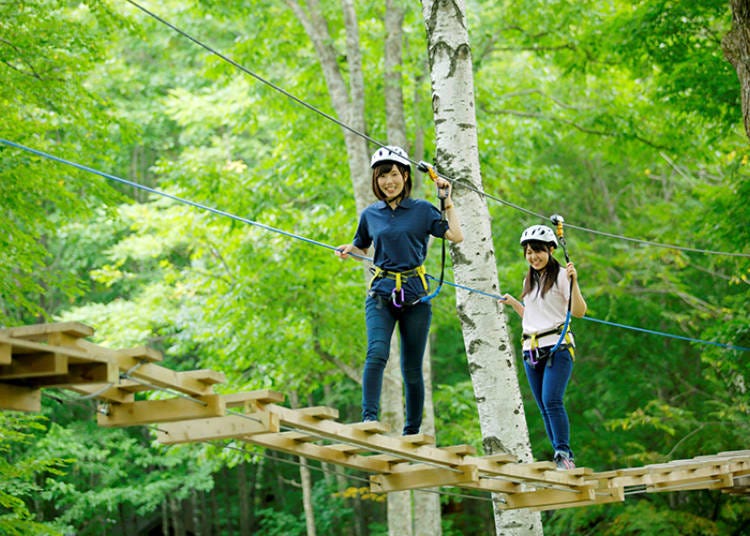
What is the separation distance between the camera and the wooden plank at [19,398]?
3.39 metres

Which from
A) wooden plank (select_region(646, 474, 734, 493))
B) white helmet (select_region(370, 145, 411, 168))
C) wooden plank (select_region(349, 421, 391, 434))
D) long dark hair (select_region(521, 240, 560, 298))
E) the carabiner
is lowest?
wooden plank (select_region(646, 474, 734, 493))

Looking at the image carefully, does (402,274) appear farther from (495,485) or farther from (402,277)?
(495,485)

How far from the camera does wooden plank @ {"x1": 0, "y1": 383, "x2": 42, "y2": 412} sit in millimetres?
3389

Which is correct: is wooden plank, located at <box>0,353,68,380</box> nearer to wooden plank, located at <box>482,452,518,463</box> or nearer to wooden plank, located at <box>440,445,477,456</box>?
wooden plank, located at <box>440,445,477,456</box>

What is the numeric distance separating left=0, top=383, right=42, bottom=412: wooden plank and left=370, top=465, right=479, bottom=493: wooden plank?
1.91 metres

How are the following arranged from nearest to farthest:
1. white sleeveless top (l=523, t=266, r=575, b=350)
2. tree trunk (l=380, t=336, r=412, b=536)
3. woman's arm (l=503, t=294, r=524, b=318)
A: white sleeveless top (l=523, t=266, r=575, b=350), woman's arm (l=503, t=294, r=524, b=318), tree trunk (l=380, t=336, r=412, b=536)

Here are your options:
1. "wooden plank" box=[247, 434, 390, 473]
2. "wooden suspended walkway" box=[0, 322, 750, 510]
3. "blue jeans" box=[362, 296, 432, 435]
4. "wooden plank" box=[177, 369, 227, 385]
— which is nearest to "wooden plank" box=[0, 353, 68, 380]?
"wooden suspended walkway" box=[0, 322, 750, 510]

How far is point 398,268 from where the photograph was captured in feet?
15.4

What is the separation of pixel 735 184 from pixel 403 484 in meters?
6.19

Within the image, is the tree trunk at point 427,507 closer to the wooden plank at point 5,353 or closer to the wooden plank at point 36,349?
the wooden plank at point 36,349

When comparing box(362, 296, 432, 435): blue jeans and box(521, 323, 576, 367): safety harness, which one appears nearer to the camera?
box(362, 296, 432, 435): blue jeans

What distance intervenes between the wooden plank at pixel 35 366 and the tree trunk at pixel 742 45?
17.0 ft

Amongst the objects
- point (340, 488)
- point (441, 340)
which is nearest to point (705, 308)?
point (441, 340)

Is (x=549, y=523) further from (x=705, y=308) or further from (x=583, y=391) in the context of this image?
(x=705, y=308)
